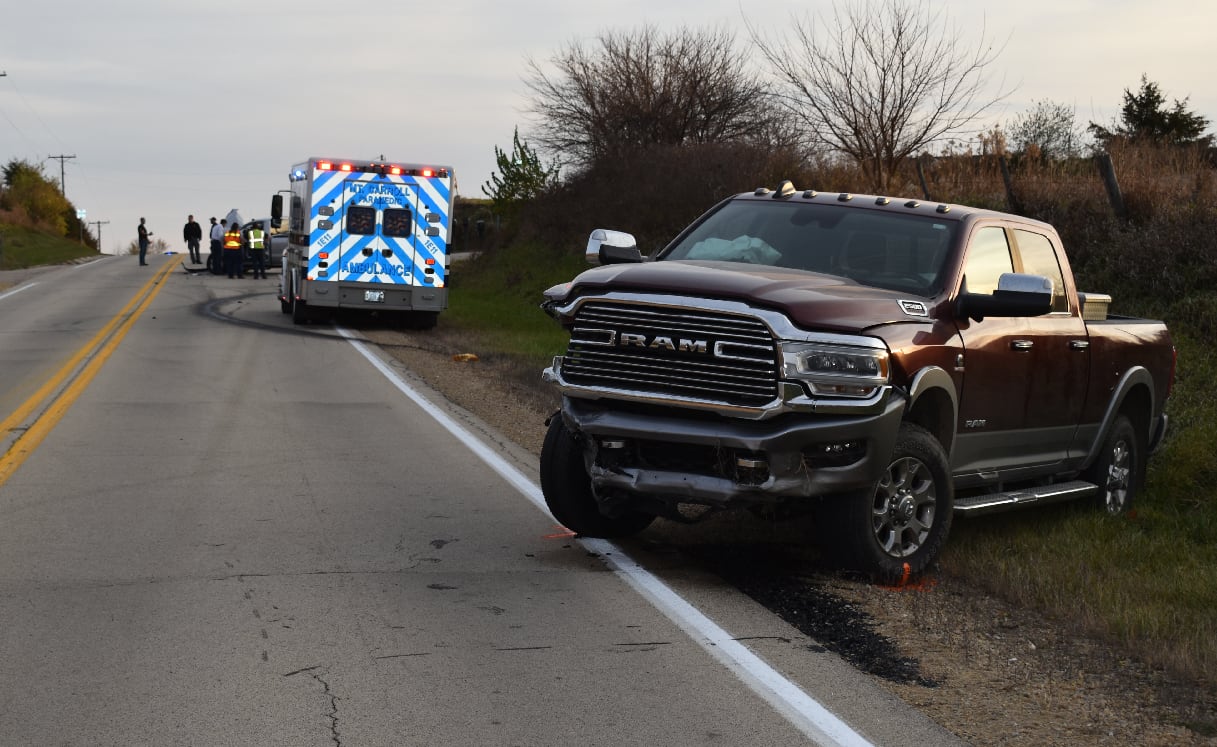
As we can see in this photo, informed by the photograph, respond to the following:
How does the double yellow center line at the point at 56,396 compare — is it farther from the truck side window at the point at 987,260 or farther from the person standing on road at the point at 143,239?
the person standing on road at the point at 143,239

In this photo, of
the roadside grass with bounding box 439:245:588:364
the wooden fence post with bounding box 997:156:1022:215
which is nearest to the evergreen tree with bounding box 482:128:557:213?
the roadside grass with bounding box 439:245:588:364

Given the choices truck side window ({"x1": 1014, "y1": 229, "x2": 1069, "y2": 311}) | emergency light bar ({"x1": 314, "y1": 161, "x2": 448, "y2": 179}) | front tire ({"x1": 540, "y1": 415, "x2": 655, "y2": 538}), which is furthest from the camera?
emergency light bar ({"x1": 314, "y1": 161, "x2": 448, "y2": 179})

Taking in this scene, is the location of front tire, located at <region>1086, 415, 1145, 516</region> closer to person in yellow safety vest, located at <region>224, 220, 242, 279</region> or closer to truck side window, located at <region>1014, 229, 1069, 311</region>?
truck side window, located at <region>1014, 229, 1069, 311</region>

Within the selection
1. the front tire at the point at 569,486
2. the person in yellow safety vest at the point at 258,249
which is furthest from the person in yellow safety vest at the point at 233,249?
the front tire at the point at 569,486

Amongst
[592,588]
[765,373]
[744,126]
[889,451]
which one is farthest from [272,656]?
[744,126]

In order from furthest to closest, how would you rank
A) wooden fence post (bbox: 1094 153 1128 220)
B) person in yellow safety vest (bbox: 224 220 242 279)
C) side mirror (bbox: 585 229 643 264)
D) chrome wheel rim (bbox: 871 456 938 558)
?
person in yellow safety vest (bbox: 224 220 242 279), wooden fence post (bbox: 1094 153 1128 220), side mirror (bbox: 585 229 643 264), chrome wheel rim (bbox: 871 456 938 558)

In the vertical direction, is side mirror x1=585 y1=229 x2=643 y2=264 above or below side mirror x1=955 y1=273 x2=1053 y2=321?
above

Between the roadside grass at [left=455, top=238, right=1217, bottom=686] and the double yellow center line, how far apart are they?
6.69 m

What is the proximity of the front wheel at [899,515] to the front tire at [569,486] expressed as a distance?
4.72 ft

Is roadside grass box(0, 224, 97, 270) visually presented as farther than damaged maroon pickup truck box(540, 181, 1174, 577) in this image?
Yes

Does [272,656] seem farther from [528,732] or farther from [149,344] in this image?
[149,344]

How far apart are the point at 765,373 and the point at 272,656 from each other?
2.63 m

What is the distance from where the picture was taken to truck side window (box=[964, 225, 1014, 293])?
8.23m

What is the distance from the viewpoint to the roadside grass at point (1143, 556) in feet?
22.2
